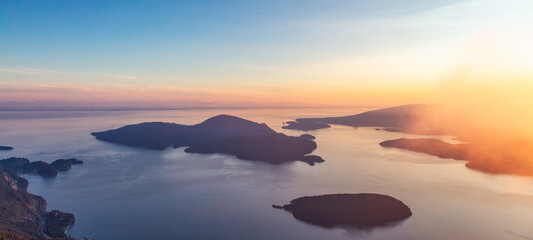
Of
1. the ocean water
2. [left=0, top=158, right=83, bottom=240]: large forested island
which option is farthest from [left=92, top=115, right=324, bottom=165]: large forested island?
[left=0, top=158, right=83, bottom=240]: large forested island

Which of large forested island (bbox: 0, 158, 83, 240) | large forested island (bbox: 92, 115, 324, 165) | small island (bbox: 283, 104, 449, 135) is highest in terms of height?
small island (bbox: 283, 104, 449, 135)

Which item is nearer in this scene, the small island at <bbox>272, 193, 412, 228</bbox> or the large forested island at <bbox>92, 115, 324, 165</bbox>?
the small island at <bbox>272, 193, 412, 228</bbox>

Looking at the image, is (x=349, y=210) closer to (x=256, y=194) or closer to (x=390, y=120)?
(x=256, y=194)

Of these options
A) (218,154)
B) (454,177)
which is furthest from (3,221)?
(454,177)

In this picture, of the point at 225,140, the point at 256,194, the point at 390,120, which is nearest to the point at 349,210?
the point at 256,194

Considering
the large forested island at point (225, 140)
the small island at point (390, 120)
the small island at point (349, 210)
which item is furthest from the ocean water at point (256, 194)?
the small island at point (390, 120)

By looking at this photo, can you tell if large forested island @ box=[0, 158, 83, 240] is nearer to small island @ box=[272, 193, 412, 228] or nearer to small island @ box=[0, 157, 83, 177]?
small island @ box=[0, 157, 83, 177]
